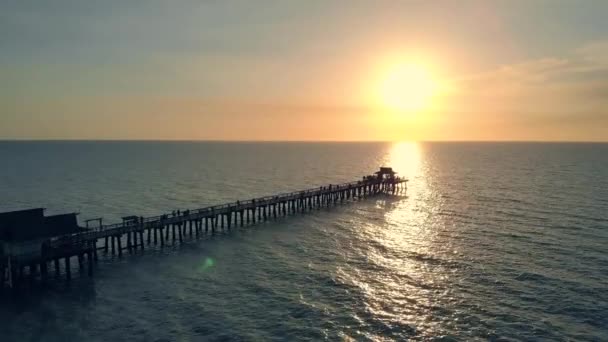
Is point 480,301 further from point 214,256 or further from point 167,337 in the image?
point 214,256

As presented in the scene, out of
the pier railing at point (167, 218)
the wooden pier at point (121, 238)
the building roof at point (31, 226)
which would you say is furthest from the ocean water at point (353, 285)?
the building roof at point (31, 226)

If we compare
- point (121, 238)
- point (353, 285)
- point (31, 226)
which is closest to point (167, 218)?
point (121, 238)

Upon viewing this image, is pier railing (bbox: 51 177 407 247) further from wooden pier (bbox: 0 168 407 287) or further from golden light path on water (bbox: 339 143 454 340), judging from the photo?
golden light path on water (bbox: 339 143 454 340)

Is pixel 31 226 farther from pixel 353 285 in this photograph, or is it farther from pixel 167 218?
pixel 353 285

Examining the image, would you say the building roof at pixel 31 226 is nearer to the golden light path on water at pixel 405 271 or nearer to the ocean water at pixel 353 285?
the ocean water at pixel 353 285

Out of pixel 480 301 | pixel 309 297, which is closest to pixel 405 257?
pixel 480 301

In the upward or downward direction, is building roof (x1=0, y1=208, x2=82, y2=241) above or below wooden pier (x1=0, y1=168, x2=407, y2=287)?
above

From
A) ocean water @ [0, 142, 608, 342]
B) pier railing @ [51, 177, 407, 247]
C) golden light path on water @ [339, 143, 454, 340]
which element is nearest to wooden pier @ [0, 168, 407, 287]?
pier railing @ [51, 177, 407, 247]

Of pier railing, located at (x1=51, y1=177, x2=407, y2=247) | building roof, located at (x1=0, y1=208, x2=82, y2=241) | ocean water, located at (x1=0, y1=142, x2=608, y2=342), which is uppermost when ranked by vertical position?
building roof, located at (x1=0, y1=208, x2=82, y2=241)
